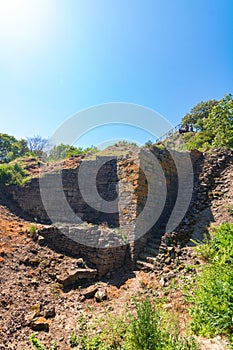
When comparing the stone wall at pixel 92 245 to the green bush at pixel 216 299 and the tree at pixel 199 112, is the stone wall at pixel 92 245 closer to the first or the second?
the green bush at pixel 216 299

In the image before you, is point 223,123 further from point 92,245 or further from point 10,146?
point 10,146

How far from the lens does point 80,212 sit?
275 inches

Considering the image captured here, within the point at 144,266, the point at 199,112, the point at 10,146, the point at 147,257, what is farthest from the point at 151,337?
A: the point at 199,112

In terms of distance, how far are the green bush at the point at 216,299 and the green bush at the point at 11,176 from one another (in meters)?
6.79

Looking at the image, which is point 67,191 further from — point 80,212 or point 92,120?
point 92,120

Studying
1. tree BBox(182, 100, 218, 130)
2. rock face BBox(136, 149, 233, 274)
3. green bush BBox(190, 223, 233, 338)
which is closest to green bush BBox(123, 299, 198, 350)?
green bush BBox(190, 223, 233, 338)

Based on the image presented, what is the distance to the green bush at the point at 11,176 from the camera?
25.5 ft

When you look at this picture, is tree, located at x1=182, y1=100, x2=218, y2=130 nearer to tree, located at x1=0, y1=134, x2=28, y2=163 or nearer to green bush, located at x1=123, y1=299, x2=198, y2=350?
tree, located at x1=0, y1=134, x2=28, y2=163

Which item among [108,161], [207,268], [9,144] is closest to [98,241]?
[207,268]

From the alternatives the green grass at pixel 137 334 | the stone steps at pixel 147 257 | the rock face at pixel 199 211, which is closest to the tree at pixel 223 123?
the rock face at pixel 199 211

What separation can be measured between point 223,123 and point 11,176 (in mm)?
9650

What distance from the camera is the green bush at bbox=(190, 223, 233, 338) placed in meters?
2.53

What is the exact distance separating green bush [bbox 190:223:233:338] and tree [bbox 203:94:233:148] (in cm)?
666

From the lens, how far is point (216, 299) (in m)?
2.78
